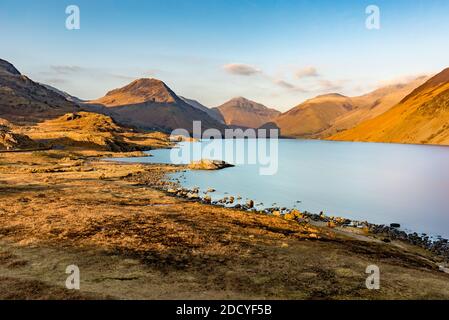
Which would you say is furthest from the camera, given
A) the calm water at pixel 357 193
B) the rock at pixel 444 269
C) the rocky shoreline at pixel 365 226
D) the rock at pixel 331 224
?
the calm water at pixel 357 193

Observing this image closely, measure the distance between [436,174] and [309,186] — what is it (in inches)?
1983

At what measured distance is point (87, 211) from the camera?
3369 cm

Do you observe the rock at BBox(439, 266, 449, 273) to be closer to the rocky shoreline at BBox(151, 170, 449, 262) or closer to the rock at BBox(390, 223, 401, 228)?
the rocky shoreline at BBox(151, 170, 449, 262)

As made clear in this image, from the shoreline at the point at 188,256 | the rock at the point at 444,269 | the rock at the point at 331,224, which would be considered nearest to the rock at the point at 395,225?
the shoreline at the point at 188,256

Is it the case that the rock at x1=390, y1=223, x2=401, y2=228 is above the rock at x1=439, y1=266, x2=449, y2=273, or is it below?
below

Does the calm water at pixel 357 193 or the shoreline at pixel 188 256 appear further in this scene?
the calm water at pixel 357 193

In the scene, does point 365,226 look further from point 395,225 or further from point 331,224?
point 331,224

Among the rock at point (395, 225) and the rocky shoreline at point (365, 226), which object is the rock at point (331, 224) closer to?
the rocky shoreline at point (365, 226)

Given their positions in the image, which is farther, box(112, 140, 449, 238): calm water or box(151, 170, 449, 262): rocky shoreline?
box(112, 140, 449, 238): calm water

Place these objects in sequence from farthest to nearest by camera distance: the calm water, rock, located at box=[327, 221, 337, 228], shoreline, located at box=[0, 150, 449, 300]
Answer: the calm water → rock, located at box=[327, 221, 337, 228] → shoreline, located at box=[0, 150, 449, 300]

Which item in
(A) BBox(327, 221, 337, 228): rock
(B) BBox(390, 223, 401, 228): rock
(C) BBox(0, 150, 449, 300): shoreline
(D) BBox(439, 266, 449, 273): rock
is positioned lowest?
(B) BBox(390, 223, 401, 228): rock

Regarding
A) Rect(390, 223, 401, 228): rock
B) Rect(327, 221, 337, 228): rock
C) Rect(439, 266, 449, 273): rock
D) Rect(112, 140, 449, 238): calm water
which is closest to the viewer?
Result: Rect(439, 266, 449, 273): rock

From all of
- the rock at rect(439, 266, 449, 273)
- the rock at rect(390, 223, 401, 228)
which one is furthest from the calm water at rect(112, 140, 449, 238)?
the rock at rect(439, 266, 449, 273)

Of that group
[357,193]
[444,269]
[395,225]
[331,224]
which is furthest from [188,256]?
[357,193]
